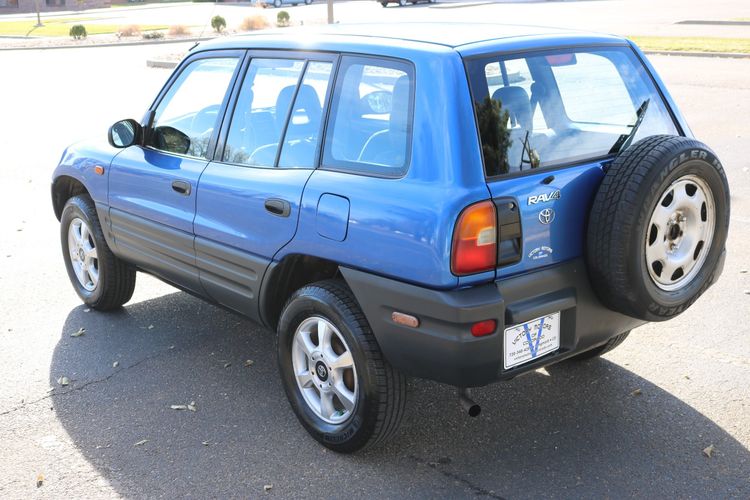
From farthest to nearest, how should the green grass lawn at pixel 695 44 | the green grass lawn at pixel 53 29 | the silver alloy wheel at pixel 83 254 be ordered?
the green grass lawn at pixel 53 29
the green grass lawn at pixel 695 44
the silver alloy wheel at pixel 83 254

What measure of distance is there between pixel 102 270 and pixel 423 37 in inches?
115

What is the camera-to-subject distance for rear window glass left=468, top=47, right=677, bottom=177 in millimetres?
3510

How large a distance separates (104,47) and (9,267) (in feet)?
83.7

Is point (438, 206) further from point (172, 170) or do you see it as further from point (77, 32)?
point (77, 32)

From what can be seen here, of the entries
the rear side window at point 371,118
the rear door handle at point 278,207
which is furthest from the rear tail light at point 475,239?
the rear door handle at point 278,207

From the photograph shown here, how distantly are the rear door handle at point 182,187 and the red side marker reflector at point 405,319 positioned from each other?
165 centimetres

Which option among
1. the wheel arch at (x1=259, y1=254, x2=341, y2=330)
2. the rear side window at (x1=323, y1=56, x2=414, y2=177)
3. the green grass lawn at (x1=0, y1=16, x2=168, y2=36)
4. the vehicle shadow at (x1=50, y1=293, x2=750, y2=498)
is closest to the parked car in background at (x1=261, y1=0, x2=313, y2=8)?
the green grass lawn at (x1=0, y1=16, x2=168, y2=36)

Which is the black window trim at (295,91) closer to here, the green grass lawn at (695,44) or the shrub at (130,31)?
the green grass lawn at (695,44)

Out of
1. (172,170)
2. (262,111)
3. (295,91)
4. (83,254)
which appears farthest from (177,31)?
(295,91)

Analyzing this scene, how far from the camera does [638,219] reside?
3.40 meters

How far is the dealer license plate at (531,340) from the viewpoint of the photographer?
3436 millimetres

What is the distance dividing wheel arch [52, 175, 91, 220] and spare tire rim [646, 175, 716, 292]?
12.4 feet

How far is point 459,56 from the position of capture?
11.5 ft

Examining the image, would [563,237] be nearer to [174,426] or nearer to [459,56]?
[459,56]
